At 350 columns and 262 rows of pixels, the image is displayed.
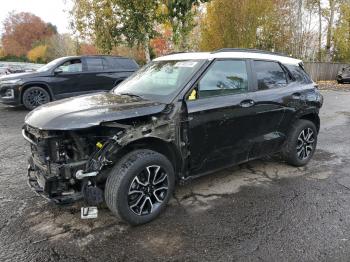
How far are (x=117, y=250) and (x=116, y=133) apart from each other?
111 cm

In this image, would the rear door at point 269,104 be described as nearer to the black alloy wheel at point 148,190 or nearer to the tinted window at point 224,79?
the tinted window at point 224,79

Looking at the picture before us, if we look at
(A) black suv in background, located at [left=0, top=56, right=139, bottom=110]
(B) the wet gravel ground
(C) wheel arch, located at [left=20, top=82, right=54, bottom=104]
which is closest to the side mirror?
(A) black suv in background, located at [left=0, top=56, right=139, bottom=110]

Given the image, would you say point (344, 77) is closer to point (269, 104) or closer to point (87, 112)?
point (269, 104)

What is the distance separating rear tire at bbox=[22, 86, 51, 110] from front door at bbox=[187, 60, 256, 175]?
7.56 metres

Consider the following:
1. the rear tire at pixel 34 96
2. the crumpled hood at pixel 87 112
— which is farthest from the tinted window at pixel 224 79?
the rear tire at pixel 34 96

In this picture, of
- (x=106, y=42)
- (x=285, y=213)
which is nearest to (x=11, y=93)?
(x=285, y=213)

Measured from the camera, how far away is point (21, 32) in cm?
6059

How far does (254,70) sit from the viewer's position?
4.53 metres

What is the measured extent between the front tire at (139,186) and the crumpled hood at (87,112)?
0.44 metres

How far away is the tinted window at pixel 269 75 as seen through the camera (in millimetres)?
4586

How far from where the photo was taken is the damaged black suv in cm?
325

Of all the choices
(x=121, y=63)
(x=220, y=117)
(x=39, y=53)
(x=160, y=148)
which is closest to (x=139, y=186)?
(x=160, y=148)

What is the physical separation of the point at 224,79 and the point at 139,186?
1.71 meters

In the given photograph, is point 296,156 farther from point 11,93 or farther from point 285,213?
point 11,93
